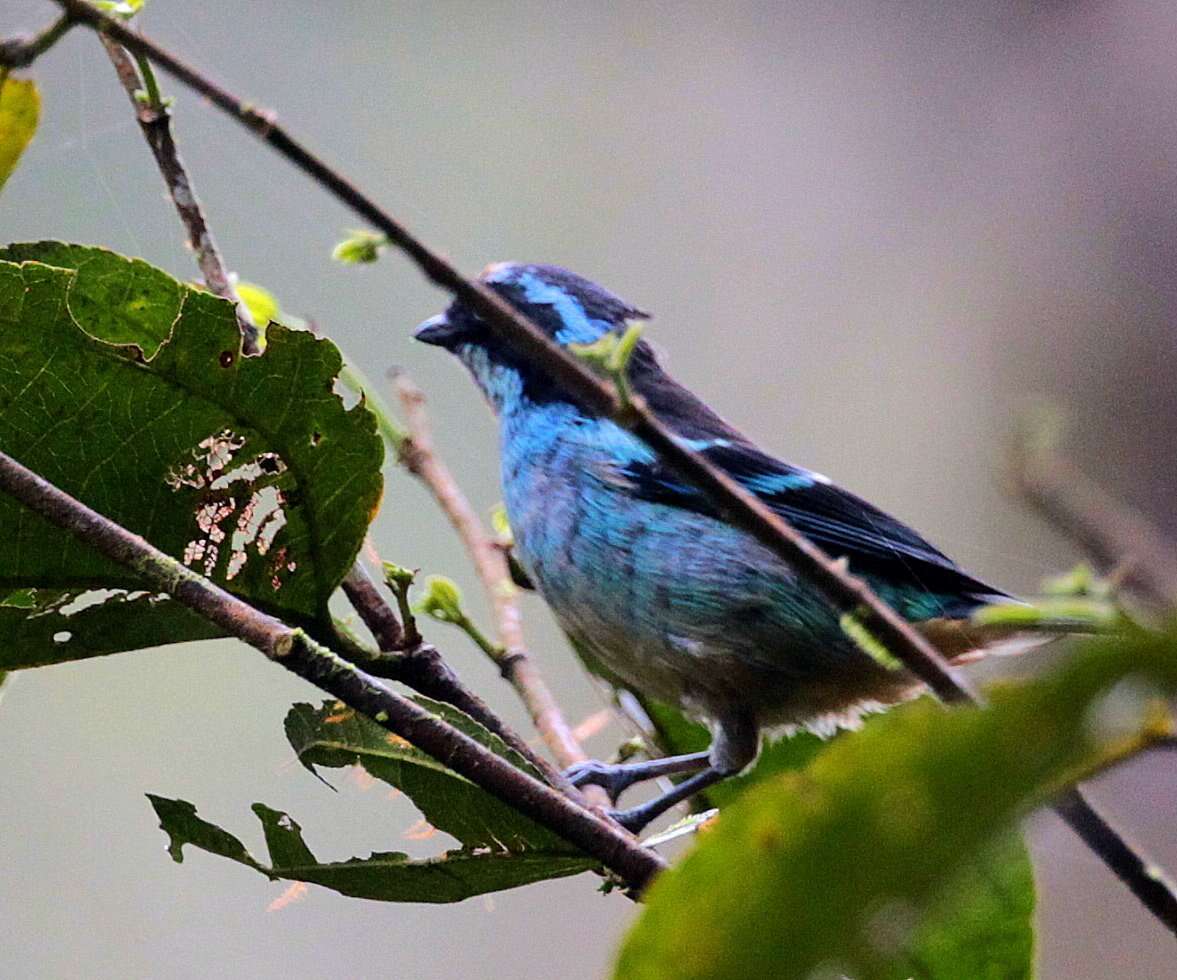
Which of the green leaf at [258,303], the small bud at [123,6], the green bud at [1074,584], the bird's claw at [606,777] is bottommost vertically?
the green bud at [1074,584]

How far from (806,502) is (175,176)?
4.78 ft

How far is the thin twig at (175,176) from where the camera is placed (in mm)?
1528

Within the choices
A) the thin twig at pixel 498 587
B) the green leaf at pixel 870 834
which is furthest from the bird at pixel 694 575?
the green leaf at pixel 870 834

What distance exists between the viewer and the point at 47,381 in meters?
1.29

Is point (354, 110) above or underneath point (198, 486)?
above

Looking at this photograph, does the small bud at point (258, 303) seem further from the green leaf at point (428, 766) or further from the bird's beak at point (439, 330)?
the bird's beak at point (439, 330)

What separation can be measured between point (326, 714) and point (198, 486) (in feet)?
0.85

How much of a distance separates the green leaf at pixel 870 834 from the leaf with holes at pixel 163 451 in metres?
0.84

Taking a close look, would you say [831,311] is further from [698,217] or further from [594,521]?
[594,521]

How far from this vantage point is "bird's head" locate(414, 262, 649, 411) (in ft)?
9.40

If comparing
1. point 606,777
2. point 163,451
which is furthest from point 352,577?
point 606,777

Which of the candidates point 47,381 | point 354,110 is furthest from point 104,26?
point 354,110

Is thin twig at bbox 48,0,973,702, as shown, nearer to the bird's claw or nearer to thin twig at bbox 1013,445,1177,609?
thin twig at bbox 1013,445,1177,609

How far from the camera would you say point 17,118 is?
131 centimetres
